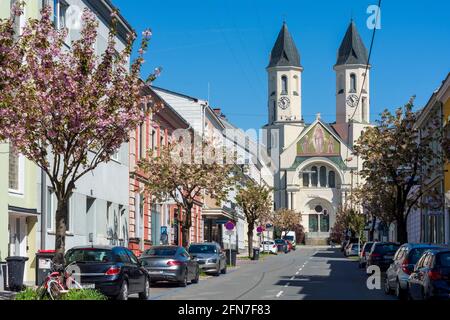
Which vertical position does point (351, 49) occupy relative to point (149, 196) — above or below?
above

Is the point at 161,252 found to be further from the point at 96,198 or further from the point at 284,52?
the point at 284,52

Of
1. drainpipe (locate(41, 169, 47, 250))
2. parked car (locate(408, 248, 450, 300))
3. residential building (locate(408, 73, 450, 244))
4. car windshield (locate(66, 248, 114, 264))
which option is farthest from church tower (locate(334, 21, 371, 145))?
parked car (locate(408, 248, 450, 300))

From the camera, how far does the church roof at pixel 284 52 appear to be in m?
151

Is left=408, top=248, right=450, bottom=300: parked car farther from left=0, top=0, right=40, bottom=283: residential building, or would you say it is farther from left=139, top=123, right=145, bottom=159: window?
left=139, top=123, right=145, bottom=159: window

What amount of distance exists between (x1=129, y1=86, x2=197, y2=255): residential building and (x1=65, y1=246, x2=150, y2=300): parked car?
1719cm

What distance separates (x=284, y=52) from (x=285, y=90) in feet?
21.6

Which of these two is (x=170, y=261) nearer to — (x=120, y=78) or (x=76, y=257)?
(x=76, y=257)

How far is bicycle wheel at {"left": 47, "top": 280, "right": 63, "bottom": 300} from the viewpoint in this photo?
17156 mm

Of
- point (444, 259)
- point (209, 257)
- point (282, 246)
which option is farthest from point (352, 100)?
point (444, 259)

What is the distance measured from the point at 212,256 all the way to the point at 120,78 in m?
18.7

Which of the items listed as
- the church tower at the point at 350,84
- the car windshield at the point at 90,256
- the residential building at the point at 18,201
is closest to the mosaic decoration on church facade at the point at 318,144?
the church tower at the point at 350,84

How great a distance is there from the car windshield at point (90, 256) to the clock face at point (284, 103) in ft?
432

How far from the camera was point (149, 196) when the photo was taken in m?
43.9

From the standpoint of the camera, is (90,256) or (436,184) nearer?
(90,256)
